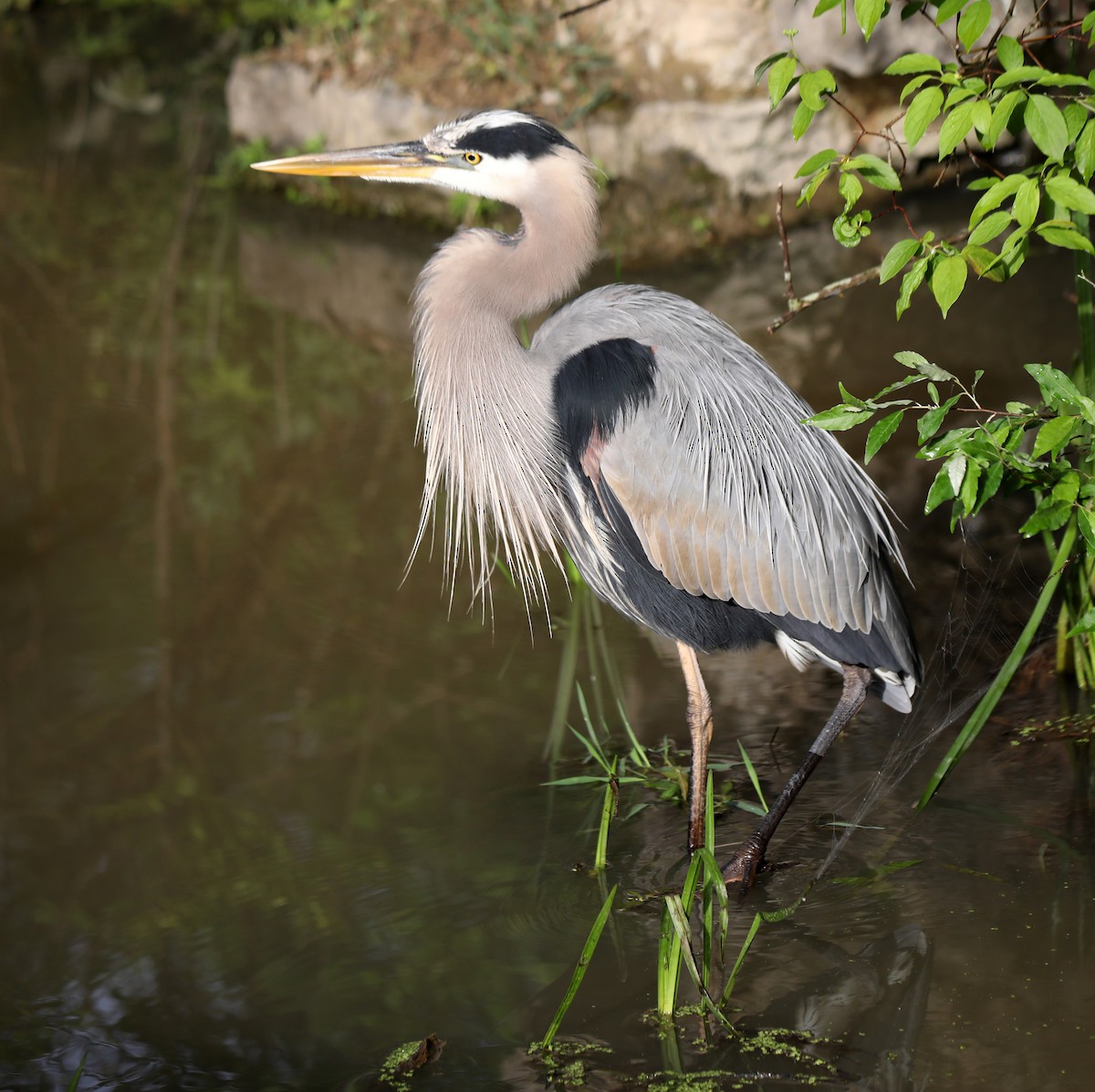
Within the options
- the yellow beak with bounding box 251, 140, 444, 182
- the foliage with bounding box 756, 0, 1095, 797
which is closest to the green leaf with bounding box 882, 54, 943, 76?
the foliage with bounding box 756, 0, 1095, 797

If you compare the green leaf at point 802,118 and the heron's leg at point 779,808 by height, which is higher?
the green leaf at point 802,118

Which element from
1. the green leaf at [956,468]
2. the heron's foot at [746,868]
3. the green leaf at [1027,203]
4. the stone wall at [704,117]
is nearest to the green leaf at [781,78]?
the green leaf at [1027,203]

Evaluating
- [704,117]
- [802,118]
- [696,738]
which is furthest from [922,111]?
[704,117]

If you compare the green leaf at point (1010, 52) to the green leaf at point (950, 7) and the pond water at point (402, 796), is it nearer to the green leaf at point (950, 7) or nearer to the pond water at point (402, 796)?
the green leaf at point (950, 7)

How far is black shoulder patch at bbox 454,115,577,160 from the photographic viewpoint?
11.8 feet

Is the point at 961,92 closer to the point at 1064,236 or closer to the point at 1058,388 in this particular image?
the point at 1064,236

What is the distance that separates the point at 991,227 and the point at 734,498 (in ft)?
3.86

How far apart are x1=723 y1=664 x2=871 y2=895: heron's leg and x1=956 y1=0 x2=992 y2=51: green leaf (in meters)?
1.70

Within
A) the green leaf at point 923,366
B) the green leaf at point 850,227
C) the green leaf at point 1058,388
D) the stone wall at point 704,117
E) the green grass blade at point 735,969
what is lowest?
the green grass blade at point 735,969

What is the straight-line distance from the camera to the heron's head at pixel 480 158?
3.60m

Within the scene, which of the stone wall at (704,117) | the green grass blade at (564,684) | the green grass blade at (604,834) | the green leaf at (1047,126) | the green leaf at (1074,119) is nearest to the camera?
the green leaf at (1047,126)

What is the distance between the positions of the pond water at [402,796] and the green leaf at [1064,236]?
1.58 meters

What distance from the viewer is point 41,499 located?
5688 millimetres

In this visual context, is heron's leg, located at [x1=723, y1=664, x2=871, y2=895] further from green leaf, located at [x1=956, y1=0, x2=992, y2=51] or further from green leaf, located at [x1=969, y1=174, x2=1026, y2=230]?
green leaf, located at [x1=956, y1=0, x2=992, y2=51]
